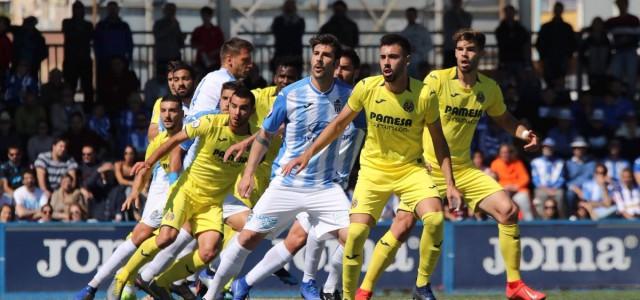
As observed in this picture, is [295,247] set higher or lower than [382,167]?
lower

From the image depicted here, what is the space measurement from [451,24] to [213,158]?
11.3 meters

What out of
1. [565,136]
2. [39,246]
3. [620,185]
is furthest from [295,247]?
[565,136]

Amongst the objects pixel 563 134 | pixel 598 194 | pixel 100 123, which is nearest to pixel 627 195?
pixel 598 194

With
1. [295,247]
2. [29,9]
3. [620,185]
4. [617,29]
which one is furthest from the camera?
[29,9]

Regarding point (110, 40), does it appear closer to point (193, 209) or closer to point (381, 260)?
point (193, 209)

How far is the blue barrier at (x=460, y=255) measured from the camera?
54.4 feet

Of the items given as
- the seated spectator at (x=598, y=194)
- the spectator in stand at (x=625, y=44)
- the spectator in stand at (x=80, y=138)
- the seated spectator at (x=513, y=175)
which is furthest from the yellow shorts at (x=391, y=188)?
the spectator in stand at (x=625, y=44)

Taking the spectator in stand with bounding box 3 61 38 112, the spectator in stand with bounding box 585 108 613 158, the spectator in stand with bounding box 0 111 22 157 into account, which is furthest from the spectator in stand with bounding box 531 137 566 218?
the spectator in stand with bounding box 3 61 38 112

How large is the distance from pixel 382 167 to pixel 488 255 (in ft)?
19.4

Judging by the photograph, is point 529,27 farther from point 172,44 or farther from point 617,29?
point 172,44

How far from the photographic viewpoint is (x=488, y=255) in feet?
56.7

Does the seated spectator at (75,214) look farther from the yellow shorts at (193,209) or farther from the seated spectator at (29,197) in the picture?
the yellow shorts at (193,209)

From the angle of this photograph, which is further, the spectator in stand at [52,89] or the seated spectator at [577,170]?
the spectator in stand at [52,89]

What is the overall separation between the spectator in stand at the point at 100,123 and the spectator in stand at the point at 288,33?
9.53 ft
